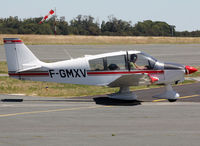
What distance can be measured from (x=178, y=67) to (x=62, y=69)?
476 cm

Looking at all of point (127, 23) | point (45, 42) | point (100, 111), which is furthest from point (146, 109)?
point (127, 23)

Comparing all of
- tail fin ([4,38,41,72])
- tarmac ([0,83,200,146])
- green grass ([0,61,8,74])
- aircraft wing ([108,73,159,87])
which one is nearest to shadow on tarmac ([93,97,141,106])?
tarmac ([0,83,200,146])

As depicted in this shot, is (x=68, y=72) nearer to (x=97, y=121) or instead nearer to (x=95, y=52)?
(x=97, y=121)

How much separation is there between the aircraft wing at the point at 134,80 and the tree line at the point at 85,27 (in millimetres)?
70119

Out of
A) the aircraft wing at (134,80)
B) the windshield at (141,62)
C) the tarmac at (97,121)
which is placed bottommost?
the tarmac at (97,121)

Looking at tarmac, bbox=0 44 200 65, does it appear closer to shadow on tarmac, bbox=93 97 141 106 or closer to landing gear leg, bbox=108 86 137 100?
shadow on tarmac, bbox=93 97 141 106

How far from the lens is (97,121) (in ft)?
37.1

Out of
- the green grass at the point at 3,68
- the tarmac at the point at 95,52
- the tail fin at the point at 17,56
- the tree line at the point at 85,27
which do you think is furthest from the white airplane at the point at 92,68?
the tree line at the point at 85,27

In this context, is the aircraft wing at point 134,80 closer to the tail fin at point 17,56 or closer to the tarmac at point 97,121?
the tarmac at point 97,121

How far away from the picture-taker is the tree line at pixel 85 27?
85.2 metres

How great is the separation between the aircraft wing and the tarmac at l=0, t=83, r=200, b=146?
0.84 metres

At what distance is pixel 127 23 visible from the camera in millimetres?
108000

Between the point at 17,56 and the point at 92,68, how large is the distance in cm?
307

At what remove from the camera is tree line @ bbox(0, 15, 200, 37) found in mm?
85188
